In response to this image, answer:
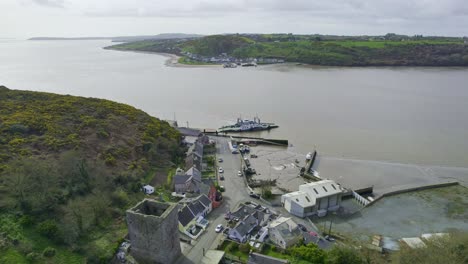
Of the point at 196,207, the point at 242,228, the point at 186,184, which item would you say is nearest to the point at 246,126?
the point at 186,184

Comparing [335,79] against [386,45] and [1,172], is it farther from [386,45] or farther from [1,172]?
[1,172]

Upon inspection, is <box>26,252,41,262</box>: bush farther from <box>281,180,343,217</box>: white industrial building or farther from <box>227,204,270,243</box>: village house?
<box>281,180,343,217</box>: white industrial building

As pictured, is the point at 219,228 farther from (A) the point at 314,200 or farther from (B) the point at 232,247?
(A) the point at 314,200

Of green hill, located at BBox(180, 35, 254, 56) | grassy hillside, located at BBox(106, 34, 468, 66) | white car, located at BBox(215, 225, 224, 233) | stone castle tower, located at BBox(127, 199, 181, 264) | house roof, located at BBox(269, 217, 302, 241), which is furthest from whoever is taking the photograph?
green hill, located at BBox(180, 35, 254, 56)

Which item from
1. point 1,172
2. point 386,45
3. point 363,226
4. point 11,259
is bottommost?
point 363,226

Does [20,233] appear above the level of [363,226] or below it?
above

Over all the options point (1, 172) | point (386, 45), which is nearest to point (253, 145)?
point (1, 172)

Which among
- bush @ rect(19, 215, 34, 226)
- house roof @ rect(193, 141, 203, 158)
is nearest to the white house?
house roof @ rect(193, 141, 203, 158)
